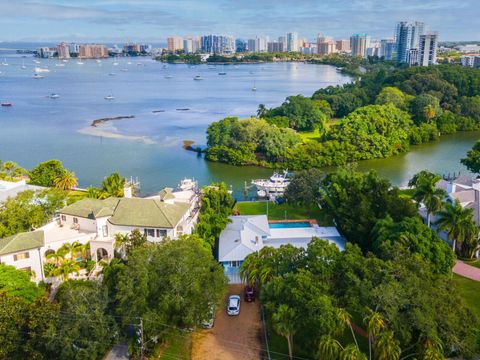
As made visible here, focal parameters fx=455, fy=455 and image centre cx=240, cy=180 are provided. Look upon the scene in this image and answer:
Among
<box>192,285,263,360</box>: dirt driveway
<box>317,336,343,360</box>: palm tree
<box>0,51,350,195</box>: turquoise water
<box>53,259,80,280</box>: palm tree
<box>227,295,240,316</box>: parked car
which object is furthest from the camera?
<box>0,51,350,195</box>: turquoise water

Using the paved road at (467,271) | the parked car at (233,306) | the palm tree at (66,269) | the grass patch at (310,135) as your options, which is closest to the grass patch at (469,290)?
the paved road at (467,271)

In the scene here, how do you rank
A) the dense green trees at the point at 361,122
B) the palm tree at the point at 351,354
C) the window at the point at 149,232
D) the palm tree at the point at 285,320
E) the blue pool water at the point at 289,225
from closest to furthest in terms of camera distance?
the palm tree at the point at 351,354, the palm tree at the point at 285,320, the window at the point at 149,232, the blue pool water at the point at 289,225, the dense green trees at the point at 361,122

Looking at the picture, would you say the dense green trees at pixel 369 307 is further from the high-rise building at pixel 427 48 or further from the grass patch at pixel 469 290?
the high-rise building at pixel 427 48

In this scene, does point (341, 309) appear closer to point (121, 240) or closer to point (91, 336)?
point (91, 336)

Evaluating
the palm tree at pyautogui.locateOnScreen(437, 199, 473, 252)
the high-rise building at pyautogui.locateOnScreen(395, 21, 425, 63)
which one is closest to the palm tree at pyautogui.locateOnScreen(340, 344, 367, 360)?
the palm tree at pyautogui.locateOnScreen(437, 199, 473, 252)

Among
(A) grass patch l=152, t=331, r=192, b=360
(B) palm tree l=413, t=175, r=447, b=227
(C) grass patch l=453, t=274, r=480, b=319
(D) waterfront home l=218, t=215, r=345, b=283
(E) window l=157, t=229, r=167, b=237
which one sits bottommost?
(A) grass patch l=152, t=331, r=192, b=360

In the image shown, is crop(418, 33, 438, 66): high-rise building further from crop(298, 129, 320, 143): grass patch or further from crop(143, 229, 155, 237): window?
crop(143, 229, 155, 237): window

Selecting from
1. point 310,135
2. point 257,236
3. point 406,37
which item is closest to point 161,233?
point 257,236
